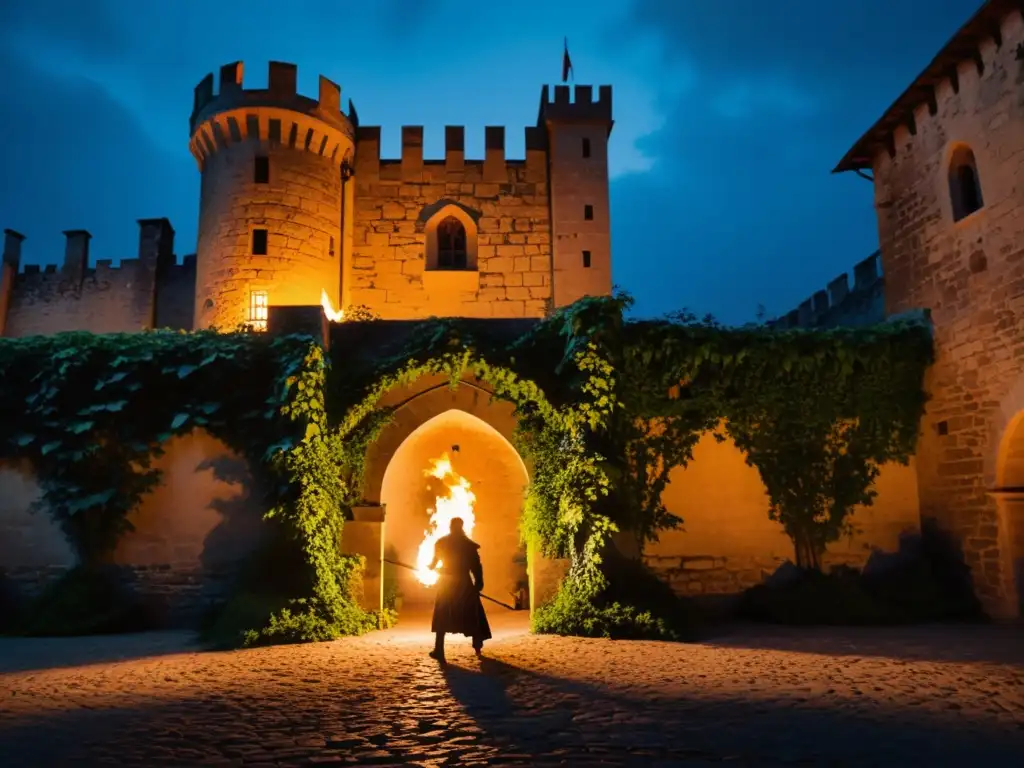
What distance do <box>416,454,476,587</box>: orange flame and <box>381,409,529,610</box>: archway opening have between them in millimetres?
90

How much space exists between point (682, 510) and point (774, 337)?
107 inches

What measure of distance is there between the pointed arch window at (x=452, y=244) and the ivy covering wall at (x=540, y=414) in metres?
9.56

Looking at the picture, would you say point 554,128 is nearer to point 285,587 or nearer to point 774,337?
point 774,337

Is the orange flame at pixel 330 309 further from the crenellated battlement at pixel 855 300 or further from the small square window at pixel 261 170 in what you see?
the crenellated battlement at pixel 855 300

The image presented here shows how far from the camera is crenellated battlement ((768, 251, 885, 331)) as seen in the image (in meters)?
15.8

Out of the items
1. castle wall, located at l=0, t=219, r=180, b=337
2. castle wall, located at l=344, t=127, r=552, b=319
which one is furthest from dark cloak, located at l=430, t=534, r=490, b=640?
castle wall, located at l=0, t=219, r=180, b=337

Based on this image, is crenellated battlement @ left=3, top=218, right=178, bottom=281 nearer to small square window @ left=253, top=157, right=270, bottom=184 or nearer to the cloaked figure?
small square window @ left=253, top=157, right=270, bottom=184

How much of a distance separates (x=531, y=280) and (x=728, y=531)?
1061cm

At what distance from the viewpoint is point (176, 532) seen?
1002 cm

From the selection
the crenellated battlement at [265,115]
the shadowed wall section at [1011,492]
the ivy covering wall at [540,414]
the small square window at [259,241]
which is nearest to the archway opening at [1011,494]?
the shadowed wall section at [1011,492]

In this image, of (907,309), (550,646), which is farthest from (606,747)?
(907,309)

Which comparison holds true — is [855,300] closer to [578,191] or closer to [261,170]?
[578,191]

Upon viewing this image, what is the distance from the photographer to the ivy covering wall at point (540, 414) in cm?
955

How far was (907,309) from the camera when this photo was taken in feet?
38.3
